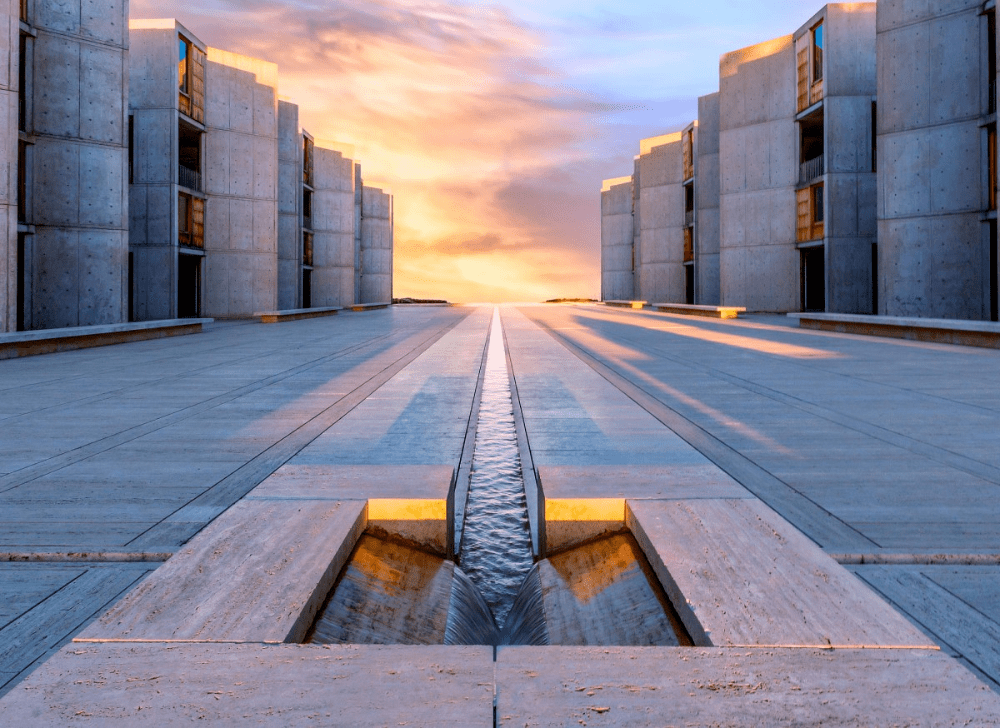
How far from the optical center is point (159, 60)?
96.9 ft

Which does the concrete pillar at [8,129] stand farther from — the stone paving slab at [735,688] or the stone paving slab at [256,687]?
the stone paving slab at [735,688]

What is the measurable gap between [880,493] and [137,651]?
4.20 metres

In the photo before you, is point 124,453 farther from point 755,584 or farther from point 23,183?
point 23,183

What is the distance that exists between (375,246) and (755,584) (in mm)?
68796

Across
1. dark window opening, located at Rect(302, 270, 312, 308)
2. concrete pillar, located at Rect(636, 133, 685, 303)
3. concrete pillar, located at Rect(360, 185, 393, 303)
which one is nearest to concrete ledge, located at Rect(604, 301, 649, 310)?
concrete pillar, located at Rect(636, 133, 685, 303)

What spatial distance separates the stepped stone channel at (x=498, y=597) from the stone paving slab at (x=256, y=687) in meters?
0.55

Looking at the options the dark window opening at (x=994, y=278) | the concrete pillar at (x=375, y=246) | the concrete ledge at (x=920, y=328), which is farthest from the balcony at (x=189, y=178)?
the concrete pillar at (x=375, y=246)

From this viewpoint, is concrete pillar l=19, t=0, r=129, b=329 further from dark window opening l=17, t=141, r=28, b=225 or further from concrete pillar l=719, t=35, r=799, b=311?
concrete pillar l=719, t=35, r=799, b=311

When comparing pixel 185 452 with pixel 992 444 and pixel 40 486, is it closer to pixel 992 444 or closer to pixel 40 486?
pixel 40 486

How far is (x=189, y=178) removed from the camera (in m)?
32.5

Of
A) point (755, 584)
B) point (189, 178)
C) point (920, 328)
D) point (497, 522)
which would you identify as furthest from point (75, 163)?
point (755, 584)

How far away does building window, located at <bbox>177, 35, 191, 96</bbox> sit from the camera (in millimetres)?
30525

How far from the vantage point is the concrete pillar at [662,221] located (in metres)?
51.8

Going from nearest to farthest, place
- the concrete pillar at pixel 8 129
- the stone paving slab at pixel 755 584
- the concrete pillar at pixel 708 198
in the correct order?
the stone paving slab at pixel 755 584
the concrete pillar at pixel 8 129
the concrete pillar at pixel 708 198
